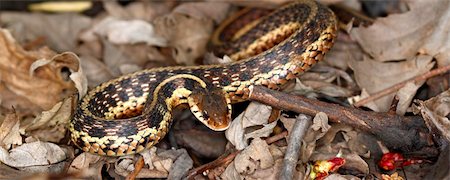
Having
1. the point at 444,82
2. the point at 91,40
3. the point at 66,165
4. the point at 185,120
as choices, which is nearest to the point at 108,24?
the point at 91,40

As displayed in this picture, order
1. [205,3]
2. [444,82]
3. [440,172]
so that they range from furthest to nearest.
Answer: [205,3], [444,82], [440,172]

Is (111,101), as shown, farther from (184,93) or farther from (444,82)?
(444,82)

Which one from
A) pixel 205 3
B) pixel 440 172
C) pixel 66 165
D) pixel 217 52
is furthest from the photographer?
pixel 205 3

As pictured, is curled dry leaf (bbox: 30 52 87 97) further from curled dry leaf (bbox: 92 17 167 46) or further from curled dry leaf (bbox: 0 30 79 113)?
curled dry leaf (bbox: 92 17 167 46)

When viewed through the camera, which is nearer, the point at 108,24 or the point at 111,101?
the point at 111,101

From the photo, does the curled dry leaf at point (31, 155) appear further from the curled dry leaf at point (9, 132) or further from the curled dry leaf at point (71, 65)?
the curled dry leaf at point (71, 65)

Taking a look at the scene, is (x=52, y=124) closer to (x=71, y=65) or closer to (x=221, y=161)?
(x=71, y=65)

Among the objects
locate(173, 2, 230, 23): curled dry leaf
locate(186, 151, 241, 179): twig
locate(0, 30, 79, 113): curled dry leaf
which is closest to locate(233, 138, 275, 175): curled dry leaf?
locate(186, 151, 241, 179): twig
